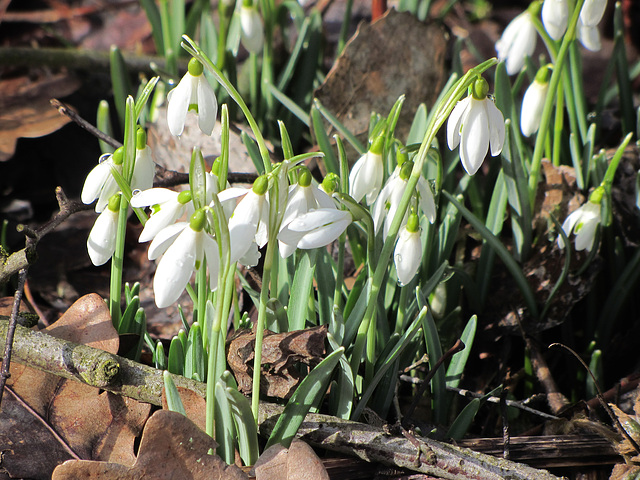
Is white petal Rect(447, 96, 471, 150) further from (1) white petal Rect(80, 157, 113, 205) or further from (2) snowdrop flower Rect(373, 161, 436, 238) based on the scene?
(1) white petal Rect(80, 157, 113, 205)

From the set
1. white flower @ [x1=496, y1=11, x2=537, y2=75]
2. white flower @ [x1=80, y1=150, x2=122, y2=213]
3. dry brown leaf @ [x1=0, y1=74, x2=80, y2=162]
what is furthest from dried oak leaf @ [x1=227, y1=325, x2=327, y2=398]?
dry brown leaf @ [x1=0, y1=74, x2=80, y2=162]

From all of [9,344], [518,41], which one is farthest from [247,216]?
[518,41]

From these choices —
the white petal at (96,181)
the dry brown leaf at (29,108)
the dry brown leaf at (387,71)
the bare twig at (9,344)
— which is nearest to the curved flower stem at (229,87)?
the white petal at (96,181)

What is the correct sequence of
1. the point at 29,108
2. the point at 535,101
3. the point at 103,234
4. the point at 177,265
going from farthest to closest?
the point at 29,108
the point at 535,101
the point at 103,234
the point at 177,265

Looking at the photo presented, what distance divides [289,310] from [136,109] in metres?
0.47

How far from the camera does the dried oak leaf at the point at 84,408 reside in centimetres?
109

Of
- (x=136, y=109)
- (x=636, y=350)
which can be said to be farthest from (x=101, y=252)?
(x=636, y=350)

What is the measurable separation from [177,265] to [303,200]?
0.23 m

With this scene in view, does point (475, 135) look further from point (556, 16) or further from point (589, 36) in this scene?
point (589, 36)

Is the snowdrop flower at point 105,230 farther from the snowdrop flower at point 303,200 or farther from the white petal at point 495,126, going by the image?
the white petal at point 495,126

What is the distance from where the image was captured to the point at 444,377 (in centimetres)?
127

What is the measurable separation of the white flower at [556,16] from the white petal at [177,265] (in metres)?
1.01

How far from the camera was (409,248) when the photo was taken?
102 cm

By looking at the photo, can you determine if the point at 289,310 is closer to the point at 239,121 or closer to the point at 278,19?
the point at 239,121
